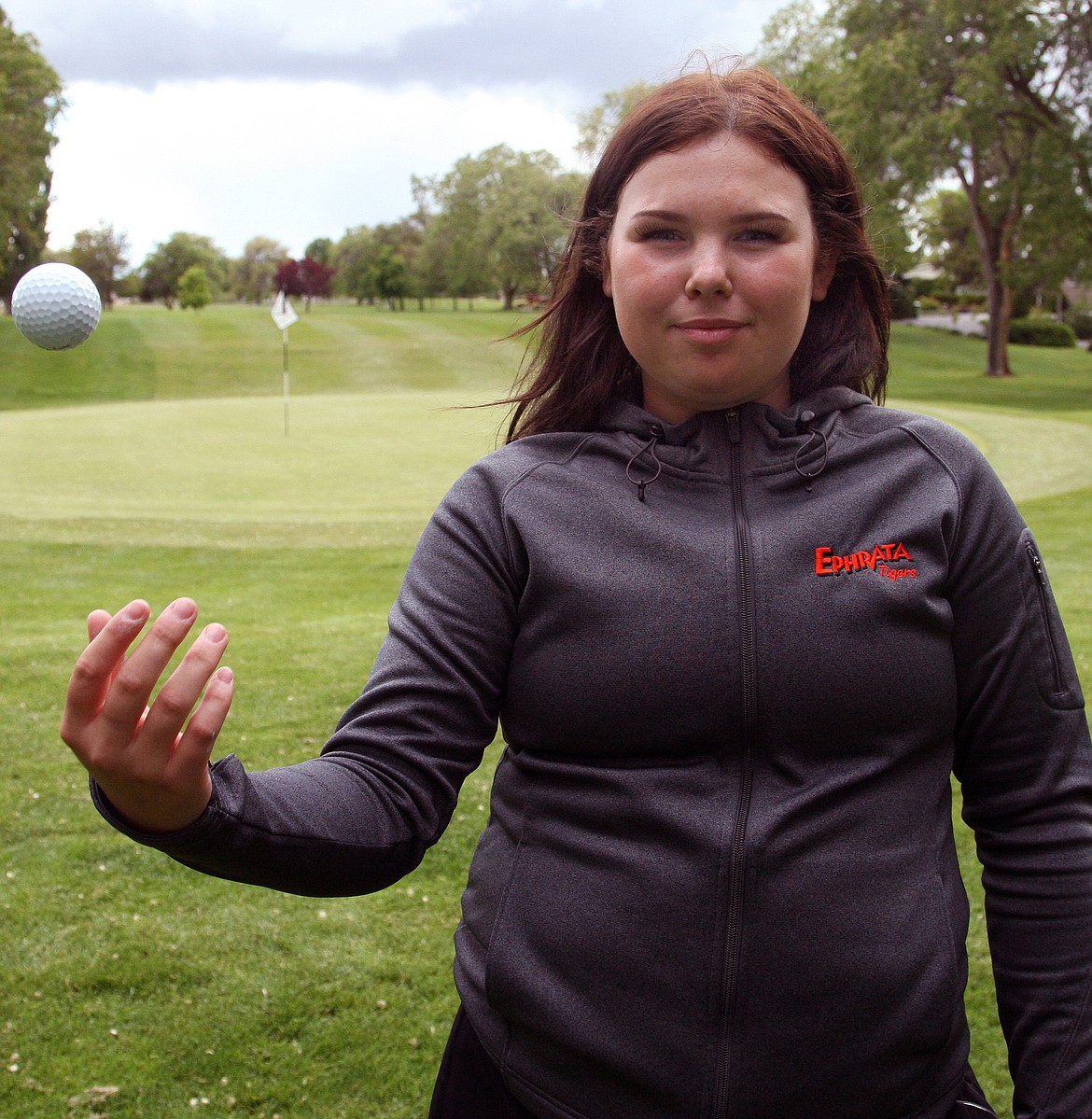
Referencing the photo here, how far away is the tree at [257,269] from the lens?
10175 centimetres

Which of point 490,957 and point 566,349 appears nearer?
point 490,957

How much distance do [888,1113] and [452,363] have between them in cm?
3711

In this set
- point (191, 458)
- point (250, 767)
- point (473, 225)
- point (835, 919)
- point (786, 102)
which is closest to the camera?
point (835, 919)

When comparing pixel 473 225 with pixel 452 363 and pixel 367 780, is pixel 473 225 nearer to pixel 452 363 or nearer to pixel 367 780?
pixel 452 363

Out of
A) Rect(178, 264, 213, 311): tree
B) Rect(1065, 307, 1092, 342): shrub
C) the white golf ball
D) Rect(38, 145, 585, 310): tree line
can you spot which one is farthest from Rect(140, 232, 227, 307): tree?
the white golf ball

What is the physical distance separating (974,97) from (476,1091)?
2979 cm

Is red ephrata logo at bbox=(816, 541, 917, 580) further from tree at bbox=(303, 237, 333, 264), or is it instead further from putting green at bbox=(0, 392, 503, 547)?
tree at bbox=(303, 237, 333, 264)

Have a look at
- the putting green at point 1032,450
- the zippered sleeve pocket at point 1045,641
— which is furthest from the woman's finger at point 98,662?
the putting green at point 1032,450

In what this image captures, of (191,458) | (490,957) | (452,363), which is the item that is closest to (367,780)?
(490,957)

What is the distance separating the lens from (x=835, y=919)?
1.37 metres

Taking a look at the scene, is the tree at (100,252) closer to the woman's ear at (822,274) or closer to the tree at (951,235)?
the tree at (951,235)

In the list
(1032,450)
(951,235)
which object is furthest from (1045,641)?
(951,235)

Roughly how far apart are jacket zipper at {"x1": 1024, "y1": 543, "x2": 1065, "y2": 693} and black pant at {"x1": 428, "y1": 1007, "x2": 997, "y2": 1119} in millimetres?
515

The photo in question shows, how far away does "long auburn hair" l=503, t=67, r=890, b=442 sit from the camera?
155 centimetres
